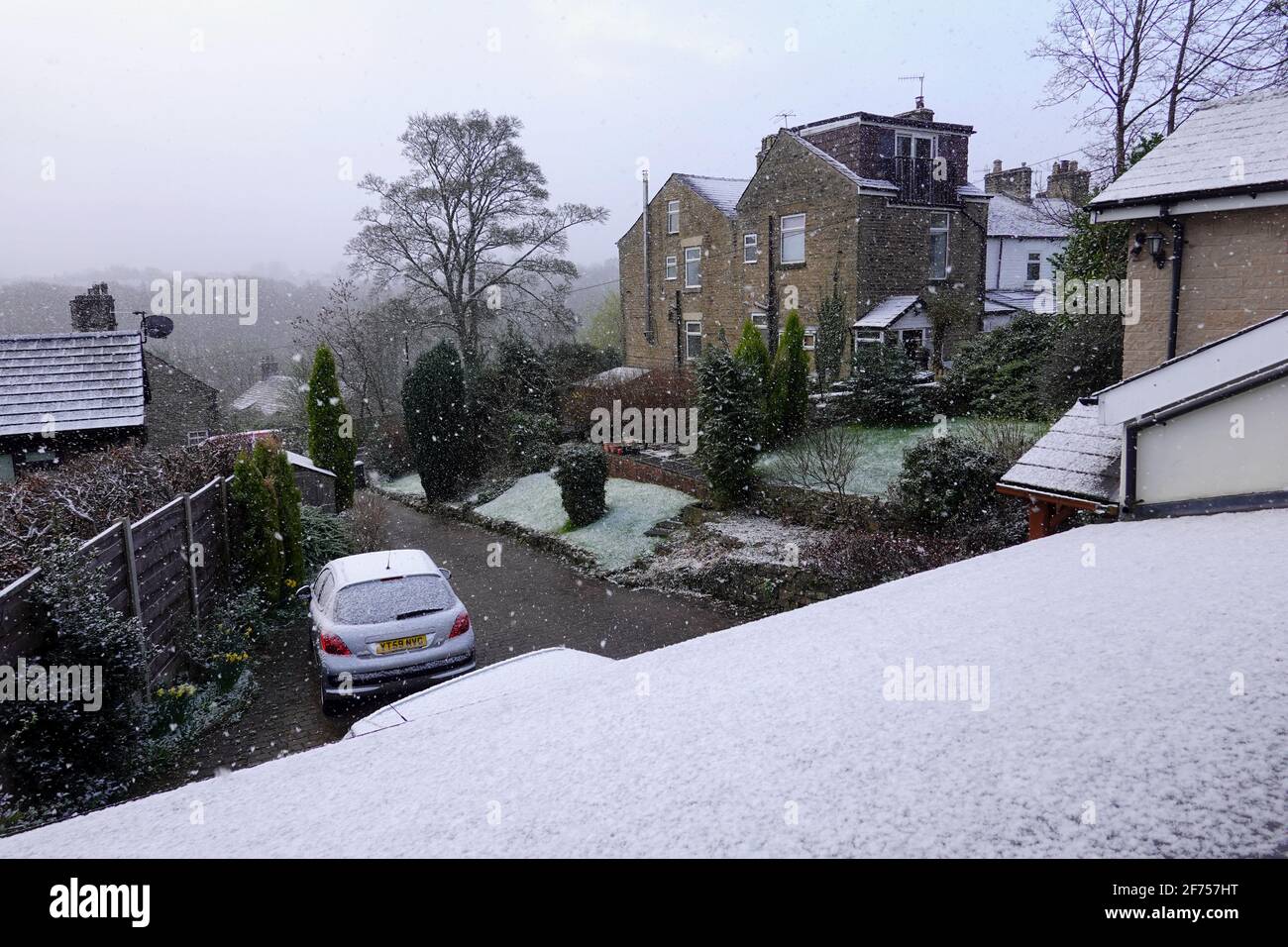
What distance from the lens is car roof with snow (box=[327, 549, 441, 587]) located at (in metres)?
8.63

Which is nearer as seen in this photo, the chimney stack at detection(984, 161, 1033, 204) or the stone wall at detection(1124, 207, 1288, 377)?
the stone wall at detection(1124, 207, 1288, 377)

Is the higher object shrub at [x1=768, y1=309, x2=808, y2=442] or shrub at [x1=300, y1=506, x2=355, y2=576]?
shrub at [x1=768, y1=309, x2=808, y2=442]

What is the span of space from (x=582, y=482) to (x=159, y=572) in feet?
29.8

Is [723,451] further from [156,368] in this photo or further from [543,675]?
[156,368]

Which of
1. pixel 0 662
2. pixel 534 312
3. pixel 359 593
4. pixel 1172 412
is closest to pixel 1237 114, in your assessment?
pixel 1172 412

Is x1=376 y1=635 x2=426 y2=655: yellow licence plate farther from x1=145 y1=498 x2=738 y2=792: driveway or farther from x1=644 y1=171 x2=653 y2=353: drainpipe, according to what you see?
x1=644 y1=171 x2=653 y2=353: drainpipe

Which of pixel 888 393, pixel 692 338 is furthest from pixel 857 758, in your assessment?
pixel 692 338

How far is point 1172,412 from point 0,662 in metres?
9.02

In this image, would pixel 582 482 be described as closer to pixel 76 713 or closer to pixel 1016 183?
pixel 76 713

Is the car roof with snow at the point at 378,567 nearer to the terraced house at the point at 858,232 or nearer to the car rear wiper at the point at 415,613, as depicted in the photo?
the car rear wiper at the point at 415,613

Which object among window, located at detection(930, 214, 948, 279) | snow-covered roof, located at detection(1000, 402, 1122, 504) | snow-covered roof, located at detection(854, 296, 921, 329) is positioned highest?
window, located at detection(930, 214, 948, 279)

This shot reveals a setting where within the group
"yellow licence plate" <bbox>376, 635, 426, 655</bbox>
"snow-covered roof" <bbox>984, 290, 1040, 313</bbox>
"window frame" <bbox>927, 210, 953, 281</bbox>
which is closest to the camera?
"yellow licence plate" <bbox>376, 635, 426, 655</bbox>

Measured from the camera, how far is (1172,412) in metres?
6.55

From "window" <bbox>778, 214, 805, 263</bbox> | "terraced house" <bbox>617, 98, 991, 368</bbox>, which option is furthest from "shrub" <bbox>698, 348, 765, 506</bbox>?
"window" <bbox>778, 214, 805, 263</bbox>
